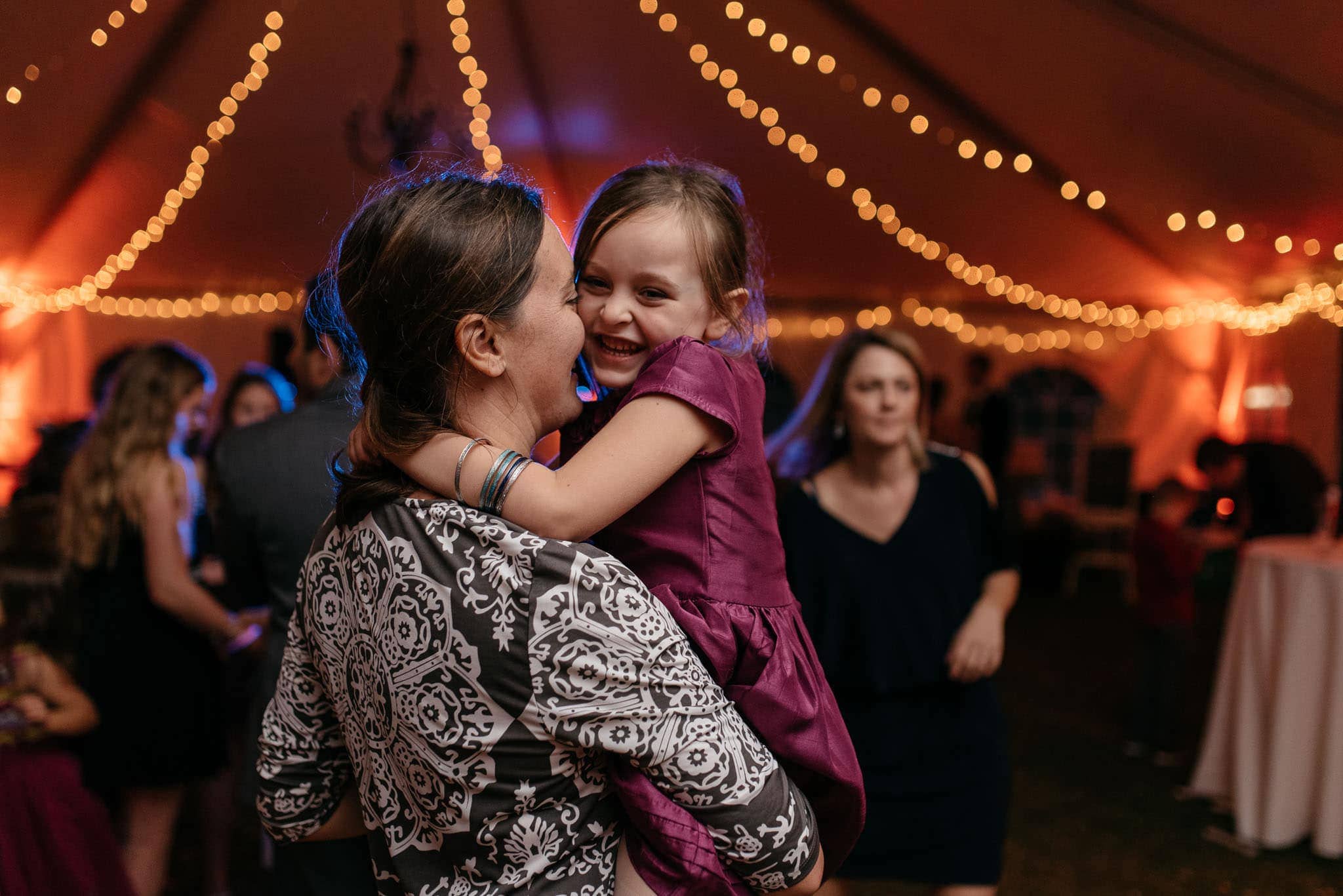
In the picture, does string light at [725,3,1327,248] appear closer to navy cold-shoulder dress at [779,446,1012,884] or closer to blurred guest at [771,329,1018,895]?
blurred guest at [771,329,1018,895]

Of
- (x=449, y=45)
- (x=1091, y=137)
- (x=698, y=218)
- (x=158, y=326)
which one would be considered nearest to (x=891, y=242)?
(x=1091, y=137)

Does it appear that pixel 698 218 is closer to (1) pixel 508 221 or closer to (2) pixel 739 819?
(1) pixel 508 221

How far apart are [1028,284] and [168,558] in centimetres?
752

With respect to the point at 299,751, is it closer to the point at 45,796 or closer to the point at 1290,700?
the point at 45,796

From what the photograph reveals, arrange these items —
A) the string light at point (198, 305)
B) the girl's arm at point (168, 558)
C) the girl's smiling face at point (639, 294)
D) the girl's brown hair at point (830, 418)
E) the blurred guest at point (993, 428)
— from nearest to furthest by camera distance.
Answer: the girl's smiling face at point (639, 294), the girl's brown hair at point (830, 418), the girl's arm at point (168, 558), the blurred guest at point (993, 428), the string light at point (198, 305)

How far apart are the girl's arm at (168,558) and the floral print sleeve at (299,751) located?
1.60 meters

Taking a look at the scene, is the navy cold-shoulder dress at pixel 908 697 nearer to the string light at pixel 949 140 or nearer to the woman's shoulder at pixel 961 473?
the woman's shoulder at pixel 961 473

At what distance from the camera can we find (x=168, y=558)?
2564 millimetres

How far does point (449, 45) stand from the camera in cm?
493

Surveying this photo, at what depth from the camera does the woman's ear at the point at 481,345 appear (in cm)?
96

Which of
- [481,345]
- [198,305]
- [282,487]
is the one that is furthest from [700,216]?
[198,305]

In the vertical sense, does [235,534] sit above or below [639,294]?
below

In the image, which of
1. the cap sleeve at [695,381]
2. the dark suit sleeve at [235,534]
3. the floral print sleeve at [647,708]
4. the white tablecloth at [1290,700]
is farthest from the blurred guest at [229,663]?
the white tablecloth at [1290,700]

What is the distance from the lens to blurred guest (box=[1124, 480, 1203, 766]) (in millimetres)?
4434
